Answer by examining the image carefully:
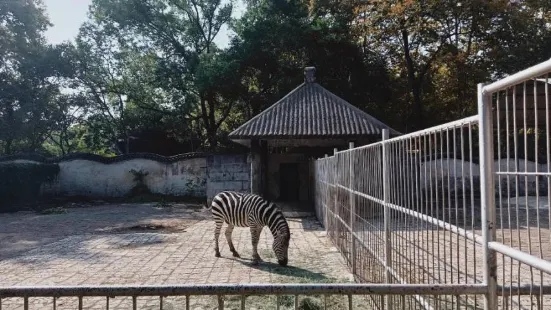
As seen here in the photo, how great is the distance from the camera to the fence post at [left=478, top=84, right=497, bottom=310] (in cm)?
226

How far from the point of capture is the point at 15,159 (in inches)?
899

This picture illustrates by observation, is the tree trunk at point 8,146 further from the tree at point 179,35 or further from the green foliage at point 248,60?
the tree at point 179,35

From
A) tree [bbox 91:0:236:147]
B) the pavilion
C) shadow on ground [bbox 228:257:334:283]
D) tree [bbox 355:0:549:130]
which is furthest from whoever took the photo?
tree [bbox 91:0:236:147]

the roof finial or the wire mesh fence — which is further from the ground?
the roof finial

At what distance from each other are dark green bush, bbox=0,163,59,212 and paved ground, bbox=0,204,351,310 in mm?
5899

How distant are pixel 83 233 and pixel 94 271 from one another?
537cm

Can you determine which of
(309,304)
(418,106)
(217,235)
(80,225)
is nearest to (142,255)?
(217,235)

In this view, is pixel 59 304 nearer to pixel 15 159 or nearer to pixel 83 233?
pixel 83 233

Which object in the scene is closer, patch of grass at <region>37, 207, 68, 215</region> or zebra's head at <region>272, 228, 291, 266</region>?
zebra's head at <region>272, 228, 291, 266</region>

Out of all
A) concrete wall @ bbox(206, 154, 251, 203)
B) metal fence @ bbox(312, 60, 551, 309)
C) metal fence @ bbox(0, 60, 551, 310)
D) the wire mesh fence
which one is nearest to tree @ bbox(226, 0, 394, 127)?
concrete wall @ bbox(206, 154, 251, 203)

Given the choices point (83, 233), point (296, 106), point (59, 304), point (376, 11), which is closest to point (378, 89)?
point (376, 11)

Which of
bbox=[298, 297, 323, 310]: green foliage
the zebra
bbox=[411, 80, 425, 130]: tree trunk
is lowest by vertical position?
bbox=[298, 297, 323, 310]: green foliage

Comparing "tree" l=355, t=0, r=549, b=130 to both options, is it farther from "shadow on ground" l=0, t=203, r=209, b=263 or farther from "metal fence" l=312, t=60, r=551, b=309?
"metal fence" l=312, t=60, r=551, b=309

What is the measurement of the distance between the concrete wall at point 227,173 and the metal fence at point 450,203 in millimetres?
10648
